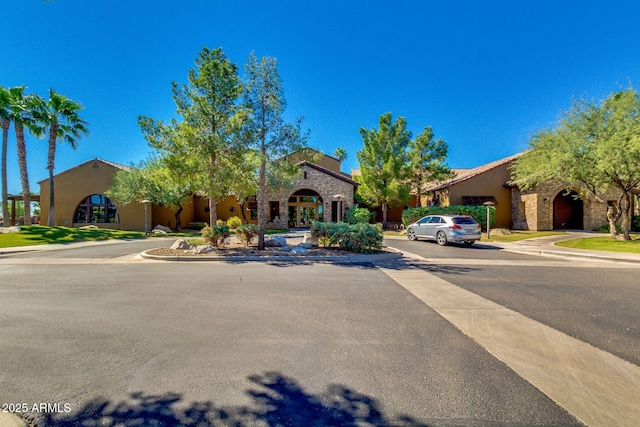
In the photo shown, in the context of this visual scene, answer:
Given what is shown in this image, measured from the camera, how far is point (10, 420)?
227 cm

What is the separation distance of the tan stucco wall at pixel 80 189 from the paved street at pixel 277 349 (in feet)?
69.4

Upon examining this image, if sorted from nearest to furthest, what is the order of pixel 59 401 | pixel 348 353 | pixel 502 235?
pixel 59 401, pixel 348 353, pixel 502 235

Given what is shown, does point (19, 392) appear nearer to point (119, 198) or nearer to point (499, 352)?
point (499, 352)

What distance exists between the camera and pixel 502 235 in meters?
20.2

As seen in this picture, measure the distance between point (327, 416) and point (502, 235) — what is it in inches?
859

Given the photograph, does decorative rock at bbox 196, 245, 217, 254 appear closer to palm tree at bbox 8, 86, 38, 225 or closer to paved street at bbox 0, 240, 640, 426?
paved street at bbox 0, 240, 640, 426

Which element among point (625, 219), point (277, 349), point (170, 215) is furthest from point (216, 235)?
point (625, 219)

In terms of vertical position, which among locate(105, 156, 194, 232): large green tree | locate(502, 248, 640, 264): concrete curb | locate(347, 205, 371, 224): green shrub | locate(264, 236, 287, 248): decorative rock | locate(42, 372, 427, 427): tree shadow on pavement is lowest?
locate(42, 372, 427, 427): tree shadow on pavement

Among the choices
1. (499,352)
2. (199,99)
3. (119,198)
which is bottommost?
(499,352)

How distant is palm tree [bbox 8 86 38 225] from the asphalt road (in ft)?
95.3

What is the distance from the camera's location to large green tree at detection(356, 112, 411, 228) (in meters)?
24.3

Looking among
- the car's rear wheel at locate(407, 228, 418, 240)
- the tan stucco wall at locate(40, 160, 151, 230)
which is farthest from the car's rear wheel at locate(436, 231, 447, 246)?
the tan stucco wall at locate(40, 160, 151, 230)

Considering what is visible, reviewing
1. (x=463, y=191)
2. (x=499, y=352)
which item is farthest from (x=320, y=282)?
(x=463, y=191)

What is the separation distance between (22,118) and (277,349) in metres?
29.2
